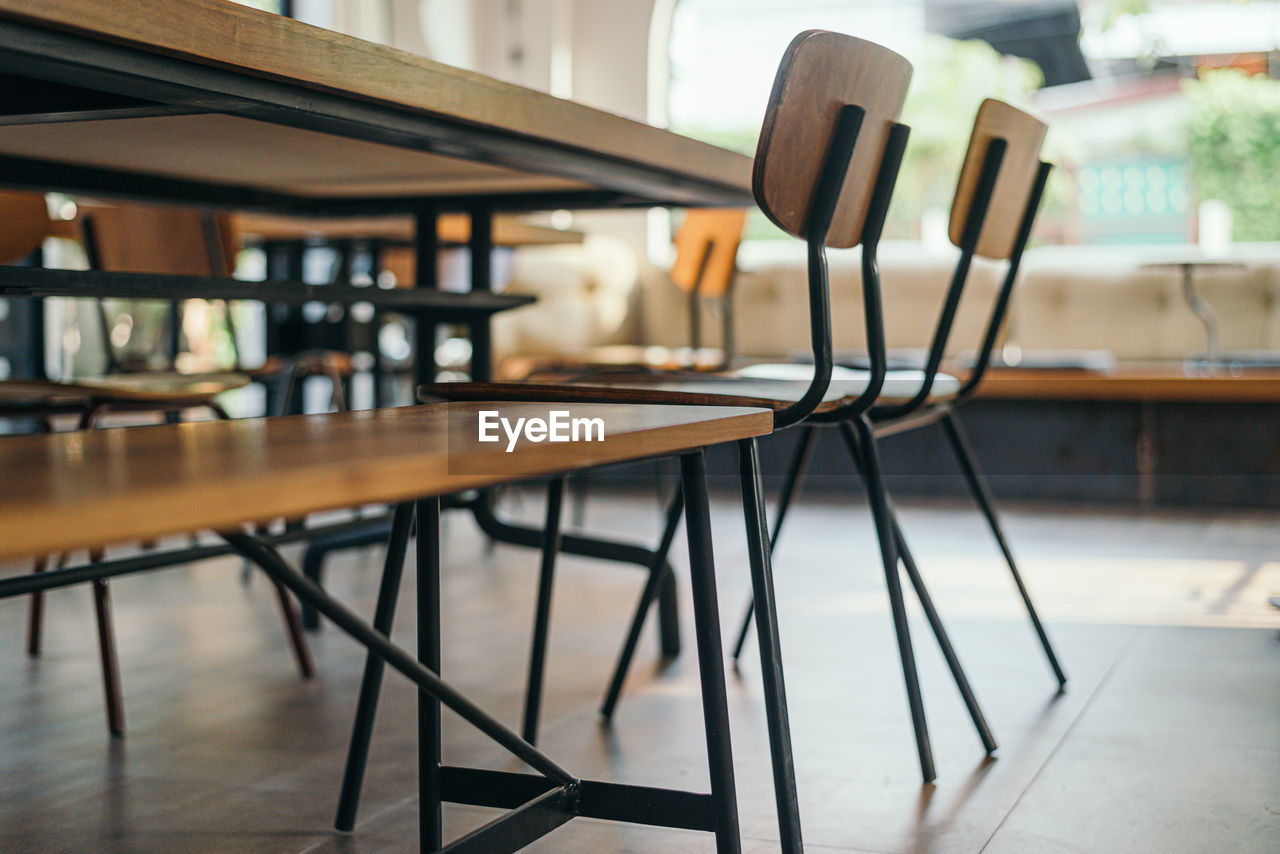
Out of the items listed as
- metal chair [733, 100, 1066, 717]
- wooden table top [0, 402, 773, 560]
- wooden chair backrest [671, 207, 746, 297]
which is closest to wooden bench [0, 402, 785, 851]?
wooden table top [0, 402, 773, 560]

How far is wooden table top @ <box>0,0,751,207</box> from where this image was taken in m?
0.94

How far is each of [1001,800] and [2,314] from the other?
12.6 feet

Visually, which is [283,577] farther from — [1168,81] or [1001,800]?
[1168,81]

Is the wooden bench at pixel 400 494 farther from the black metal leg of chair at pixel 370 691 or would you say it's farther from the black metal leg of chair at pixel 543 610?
the black metal leg of chair at pixel 543 610

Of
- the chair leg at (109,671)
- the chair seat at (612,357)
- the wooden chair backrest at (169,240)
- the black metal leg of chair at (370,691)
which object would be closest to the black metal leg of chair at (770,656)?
the black metal leg of chair at (370,691)

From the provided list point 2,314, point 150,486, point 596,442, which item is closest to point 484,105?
point 596,442

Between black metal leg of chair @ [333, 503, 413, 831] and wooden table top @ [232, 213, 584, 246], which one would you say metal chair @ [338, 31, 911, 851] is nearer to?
black metal leg of chair @ [333, 503, 413, 831]

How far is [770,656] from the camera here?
110cm

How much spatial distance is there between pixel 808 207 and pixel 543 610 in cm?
69

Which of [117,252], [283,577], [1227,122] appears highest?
[1227,122]

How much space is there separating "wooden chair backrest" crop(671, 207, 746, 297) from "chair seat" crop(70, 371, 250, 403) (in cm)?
129

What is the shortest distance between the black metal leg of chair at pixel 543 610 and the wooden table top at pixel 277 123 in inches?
17.2

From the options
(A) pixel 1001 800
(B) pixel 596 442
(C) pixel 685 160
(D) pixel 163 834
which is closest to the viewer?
(B) pixel 596 442

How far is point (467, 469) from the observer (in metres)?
0.69
